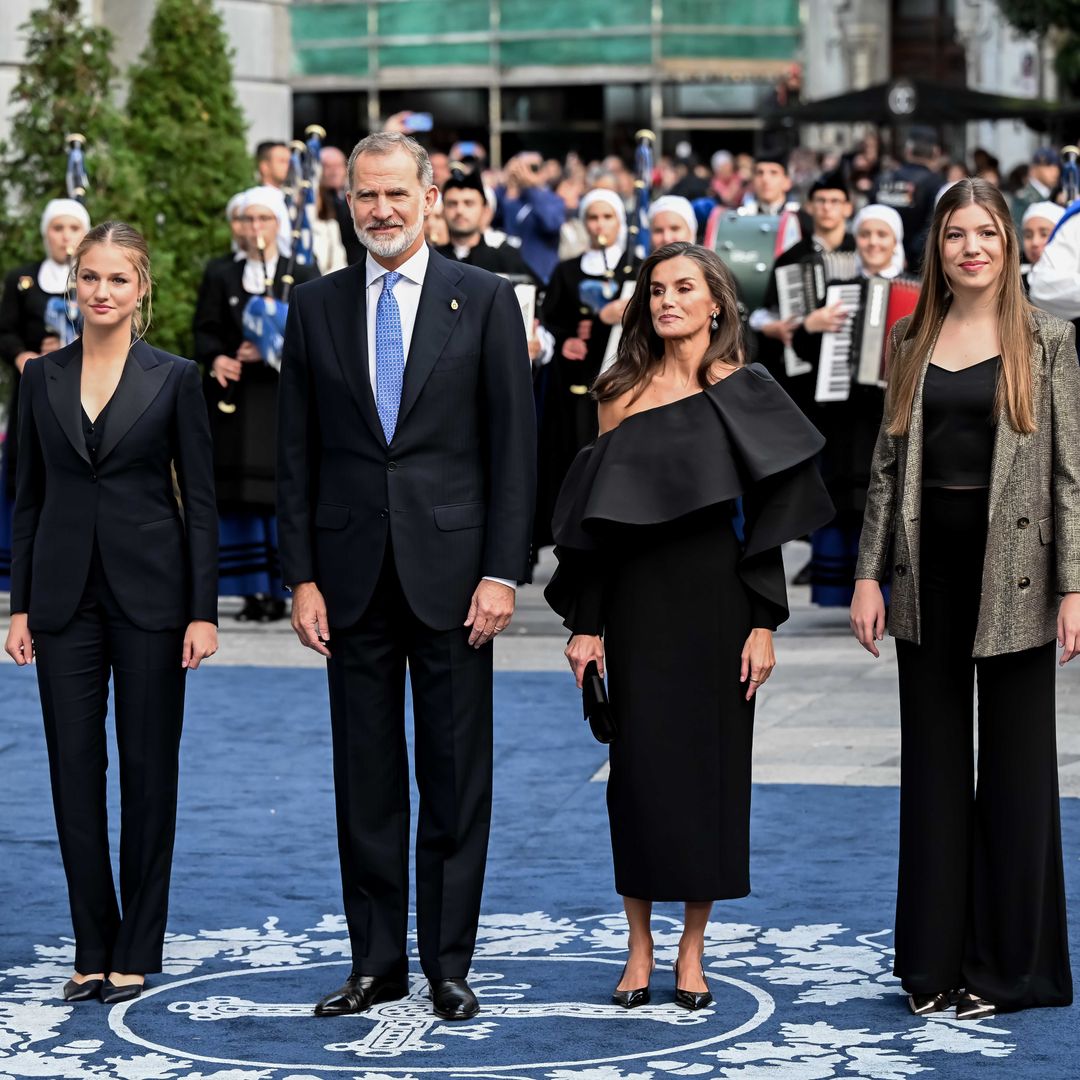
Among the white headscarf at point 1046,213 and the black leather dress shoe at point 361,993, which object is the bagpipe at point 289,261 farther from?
the black leather dress shoe at point 361,993

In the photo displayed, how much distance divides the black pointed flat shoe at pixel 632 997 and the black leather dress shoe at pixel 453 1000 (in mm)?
326

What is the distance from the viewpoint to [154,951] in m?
6.18

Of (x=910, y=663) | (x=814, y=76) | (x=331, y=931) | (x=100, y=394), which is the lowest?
(x=331, y=931)

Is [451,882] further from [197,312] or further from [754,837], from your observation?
[197,312]

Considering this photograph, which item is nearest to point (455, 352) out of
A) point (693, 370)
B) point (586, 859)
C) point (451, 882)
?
point (693, 370)

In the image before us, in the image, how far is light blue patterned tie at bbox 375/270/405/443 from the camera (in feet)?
19.6

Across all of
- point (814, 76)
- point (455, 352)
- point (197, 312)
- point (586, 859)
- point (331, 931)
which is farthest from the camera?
point (814, 76)

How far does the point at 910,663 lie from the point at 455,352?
1.27 metres

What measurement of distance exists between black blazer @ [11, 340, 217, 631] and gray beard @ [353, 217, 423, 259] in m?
0.59

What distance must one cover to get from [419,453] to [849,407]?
6.59 metres

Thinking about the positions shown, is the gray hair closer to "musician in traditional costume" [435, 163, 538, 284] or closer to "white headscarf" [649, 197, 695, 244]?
"musician in traditional costume" [435, 163, 538, 284]

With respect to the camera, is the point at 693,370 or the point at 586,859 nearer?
the point at 693,370

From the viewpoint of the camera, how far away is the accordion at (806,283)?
12.4 metres

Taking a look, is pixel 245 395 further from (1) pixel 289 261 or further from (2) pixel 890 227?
(2) pixel 890 227
